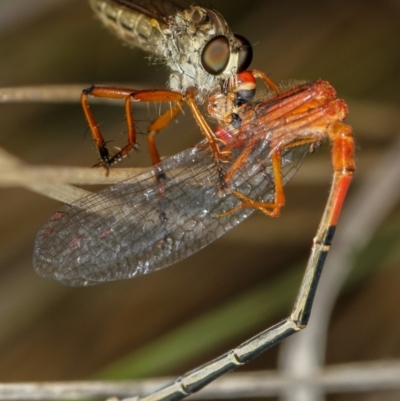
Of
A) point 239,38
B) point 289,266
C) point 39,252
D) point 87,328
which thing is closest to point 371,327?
point 289,266

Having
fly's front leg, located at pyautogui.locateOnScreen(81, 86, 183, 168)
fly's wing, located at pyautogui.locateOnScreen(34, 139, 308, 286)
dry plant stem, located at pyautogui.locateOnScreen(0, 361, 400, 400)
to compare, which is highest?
fly's front leg, located at pyautogui.locateOnScreen(81, 86, 183, 168)

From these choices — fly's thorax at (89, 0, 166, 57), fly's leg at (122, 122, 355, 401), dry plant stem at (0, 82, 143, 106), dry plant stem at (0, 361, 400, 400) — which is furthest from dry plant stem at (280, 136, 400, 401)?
dry plant stem at (0, 82, 143, 106)

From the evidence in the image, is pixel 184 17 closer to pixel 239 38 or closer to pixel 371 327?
pixel 239 38

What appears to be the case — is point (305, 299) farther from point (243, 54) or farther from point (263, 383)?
point (243, 54)

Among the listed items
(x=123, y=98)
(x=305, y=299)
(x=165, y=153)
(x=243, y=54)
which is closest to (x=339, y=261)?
(x=305, y=299)

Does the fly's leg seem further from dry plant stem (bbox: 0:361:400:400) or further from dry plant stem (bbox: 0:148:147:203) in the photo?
dry plant stem (bbox: 0:148:147:203)

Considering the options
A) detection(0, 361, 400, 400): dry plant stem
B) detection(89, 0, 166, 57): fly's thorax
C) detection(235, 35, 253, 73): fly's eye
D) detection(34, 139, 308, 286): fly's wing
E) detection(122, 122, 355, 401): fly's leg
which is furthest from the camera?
detection(89, 0, 166, 57): fly's thorax
